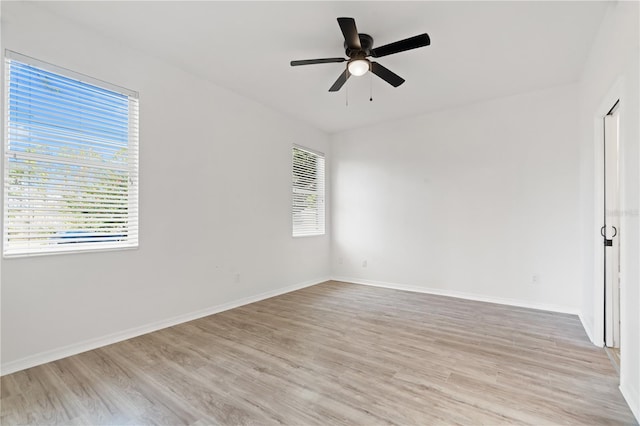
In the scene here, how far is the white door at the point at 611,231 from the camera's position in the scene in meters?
2.69

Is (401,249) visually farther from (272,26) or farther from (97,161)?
(97,161)

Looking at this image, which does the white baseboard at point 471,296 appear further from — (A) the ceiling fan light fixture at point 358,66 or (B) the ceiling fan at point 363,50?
(A) the ceiling fan light fixture at point 358,66

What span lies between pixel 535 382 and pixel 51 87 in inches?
176

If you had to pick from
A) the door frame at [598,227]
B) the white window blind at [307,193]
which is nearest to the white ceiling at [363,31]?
the door frame at [598,227]

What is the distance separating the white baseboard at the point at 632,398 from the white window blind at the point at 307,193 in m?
4.10

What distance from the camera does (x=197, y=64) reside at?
3.39m

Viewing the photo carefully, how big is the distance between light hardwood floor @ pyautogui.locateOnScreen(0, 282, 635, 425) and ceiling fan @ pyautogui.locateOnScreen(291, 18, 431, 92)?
8.40 feet

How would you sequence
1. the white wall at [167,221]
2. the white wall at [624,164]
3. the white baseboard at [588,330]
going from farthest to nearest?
the white baseboard at [588,330] < the white wall at [167,221] < the white wall at [624,164]

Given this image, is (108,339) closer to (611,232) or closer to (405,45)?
(405,45)

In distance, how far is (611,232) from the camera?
8.86 feet

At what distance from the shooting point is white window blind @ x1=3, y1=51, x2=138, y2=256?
7.83ft

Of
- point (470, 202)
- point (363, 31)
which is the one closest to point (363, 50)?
point (363, 31)

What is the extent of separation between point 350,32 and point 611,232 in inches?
112

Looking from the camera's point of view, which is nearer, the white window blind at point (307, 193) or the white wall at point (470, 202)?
the white wall at point (470, 202)
